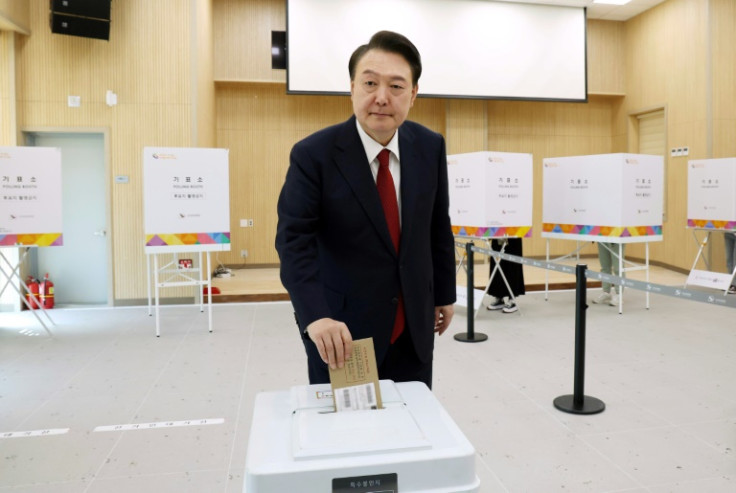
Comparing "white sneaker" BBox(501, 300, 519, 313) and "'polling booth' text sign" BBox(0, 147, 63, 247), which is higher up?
"'polling booth' text sign" BBox(0, 147, 63, 247)

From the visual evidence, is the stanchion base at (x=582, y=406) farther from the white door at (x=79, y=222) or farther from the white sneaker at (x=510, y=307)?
the white door at (x=79, y=222)

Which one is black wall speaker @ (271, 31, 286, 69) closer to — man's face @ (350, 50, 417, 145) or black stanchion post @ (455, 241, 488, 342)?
black stanchion post @ (455, 241, 488, 342)

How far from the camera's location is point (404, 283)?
142cm

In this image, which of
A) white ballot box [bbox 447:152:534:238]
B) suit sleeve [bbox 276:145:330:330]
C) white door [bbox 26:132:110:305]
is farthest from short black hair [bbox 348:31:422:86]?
white door [bbox 26:132:110:305]

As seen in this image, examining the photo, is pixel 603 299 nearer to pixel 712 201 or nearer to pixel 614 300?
pixel 614 300

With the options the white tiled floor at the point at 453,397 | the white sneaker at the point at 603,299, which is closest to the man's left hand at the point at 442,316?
the white tiled floor at the point at 453,397

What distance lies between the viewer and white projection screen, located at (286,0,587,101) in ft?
26.4

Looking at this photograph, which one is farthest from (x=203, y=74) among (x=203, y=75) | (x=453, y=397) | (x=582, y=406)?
(x=582, y=406)

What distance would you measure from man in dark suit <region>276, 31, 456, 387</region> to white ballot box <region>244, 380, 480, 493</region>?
13.5 inches

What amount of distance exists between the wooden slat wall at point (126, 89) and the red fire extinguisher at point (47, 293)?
2.31 ft

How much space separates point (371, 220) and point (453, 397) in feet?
7.43

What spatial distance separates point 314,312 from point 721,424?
2.69 m

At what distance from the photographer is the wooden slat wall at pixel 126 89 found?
6082 mm

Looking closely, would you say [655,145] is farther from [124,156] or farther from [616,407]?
[124,156]
